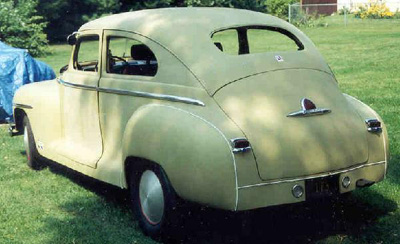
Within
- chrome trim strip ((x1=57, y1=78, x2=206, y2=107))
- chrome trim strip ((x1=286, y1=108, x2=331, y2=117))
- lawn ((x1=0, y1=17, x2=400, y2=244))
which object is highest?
chrome trim strip ((x1=57, y1=78, x2=206, y2=107))

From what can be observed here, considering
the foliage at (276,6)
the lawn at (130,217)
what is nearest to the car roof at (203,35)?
the lawn at (130,217)

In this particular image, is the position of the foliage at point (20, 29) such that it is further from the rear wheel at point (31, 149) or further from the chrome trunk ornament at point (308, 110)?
the chrome trunk ornament at point (308, 110)

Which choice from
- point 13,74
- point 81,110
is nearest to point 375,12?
point 13,74

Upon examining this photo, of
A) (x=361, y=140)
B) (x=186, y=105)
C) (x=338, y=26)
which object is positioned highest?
(x=186, y=105)

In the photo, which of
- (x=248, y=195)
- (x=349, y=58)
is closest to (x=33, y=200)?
(x=248, y=195)

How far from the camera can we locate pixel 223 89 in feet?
16.2

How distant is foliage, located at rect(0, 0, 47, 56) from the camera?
2436 centimetres

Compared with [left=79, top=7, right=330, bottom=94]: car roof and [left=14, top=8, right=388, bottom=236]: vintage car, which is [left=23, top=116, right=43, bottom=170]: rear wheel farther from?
[left=79, top=7, right=330, bottom=94]: car roof

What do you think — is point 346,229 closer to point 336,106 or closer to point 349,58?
point 336,106

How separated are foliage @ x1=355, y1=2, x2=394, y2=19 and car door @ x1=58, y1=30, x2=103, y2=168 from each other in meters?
29.2

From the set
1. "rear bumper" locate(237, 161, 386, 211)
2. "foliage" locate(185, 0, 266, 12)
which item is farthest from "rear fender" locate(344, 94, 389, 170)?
"foliage" locate(185, 0, 266, 12)

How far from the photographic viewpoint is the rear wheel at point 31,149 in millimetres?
7464

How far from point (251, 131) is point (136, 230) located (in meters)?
1.37

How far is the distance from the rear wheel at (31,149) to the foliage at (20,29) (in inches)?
682
